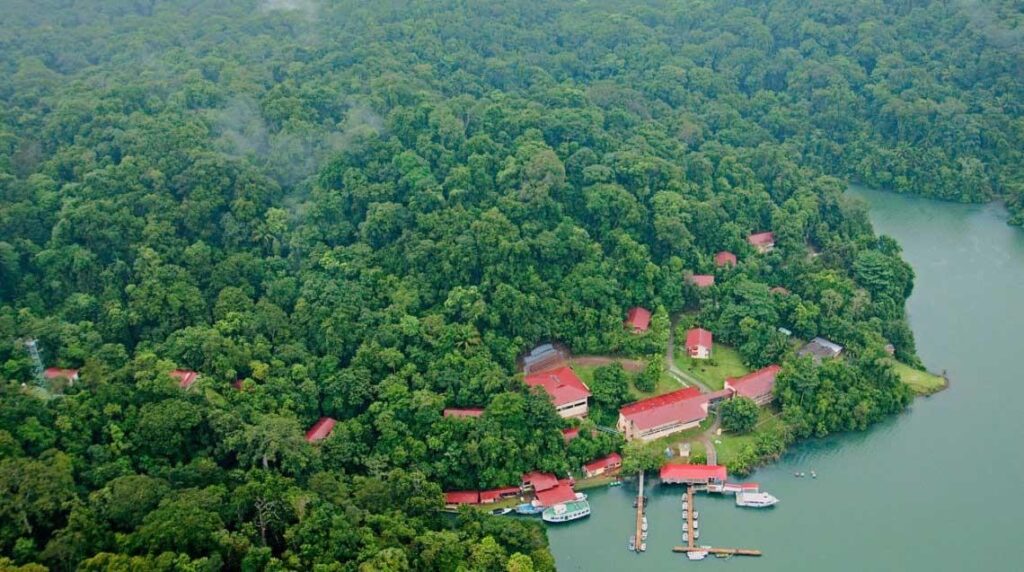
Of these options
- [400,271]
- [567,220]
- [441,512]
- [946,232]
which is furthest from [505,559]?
[946,232]

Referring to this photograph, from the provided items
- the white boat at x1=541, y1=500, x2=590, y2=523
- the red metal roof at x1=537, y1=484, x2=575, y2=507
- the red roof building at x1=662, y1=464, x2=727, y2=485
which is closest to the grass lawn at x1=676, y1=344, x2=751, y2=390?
the red roof building at x1=662, y1=464, x2=727, y2=485

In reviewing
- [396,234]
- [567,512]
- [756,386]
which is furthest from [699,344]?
[396,234]

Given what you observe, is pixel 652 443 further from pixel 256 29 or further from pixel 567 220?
pixel 256 29

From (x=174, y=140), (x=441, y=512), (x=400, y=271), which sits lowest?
(x=441, y=512)

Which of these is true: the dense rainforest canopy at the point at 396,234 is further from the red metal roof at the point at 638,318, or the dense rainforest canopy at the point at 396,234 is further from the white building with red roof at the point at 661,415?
the white building with red roof at the point at 661,415

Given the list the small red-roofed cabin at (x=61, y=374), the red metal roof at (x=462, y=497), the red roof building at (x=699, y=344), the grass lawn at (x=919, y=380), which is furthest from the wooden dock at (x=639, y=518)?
the small red-roofed cabin at (x=61, y=374)

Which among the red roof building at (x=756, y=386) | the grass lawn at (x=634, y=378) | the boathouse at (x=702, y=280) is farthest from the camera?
the boathouse at (x=702, y=280)
